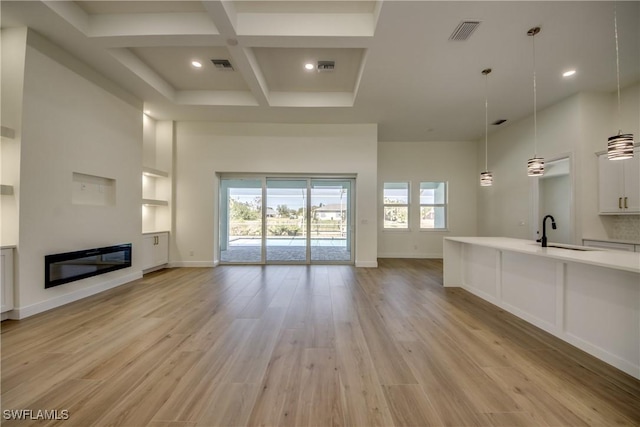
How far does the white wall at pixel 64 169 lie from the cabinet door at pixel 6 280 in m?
0.07

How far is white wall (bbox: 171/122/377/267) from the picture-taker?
5.68 m

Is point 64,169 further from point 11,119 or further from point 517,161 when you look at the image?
point 517,161

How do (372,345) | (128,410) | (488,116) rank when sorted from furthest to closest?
(488,116) → (372,345) → (128,410)

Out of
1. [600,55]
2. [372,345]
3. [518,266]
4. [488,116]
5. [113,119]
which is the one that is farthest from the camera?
[488,116]

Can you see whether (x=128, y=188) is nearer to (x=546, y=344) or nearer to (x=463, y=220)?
(x=546, y=344)

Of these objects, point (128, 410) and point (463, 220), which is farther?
point (463, 220)

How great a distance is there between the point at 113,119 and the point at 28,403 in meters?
4.10

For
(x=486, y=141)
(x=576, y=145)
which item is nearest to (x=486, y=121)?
(x=486, y=141)

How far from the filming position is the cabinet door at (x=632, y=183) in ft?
12.3

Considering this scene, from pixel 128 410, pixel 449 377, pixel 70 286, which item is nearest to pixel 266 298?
pixel 128 410

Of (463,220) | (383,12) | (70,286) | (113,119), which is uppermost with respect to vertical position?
(383,12)

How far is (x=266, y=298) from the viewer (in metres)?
3.51

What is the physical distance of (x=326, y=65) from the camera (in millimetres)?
3885

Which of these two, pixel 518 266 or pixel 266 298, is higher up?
pixel 518 266
